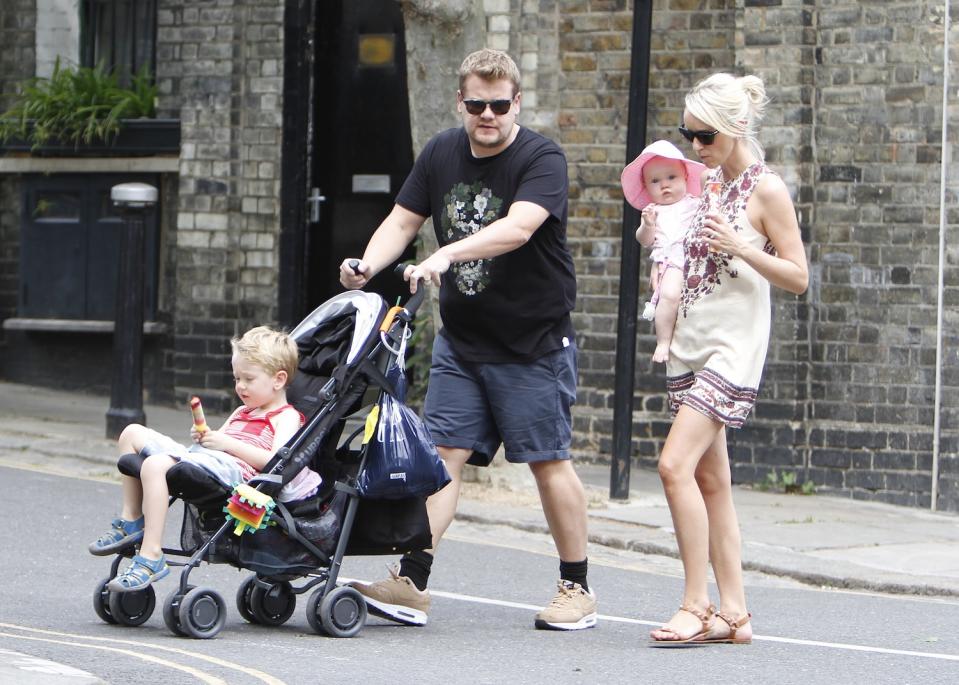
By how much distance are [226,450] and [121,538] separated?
466mm

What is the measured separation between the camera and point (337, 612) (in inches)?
246

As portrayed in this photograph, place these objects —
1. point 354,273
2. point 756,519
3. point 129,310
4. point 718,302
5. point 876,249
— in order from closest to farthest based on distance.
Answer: point 354,273 → point 718,302 → point 756,519 → point 876,249 → point 129,310

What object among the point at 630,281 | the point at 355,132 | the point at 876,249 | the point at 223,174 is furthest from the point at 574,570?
the point at 223,174

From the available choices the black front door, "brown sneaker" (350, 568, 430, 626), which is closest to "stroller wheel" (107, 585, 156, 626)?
"brown sneaker" (350, 568, 430, 626)

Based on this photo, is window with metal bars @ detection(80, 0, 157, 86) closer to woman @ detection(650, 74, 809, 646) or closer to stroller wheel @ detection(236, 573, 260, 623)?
stroller wheel @ detection(236, 573, 260, 623)

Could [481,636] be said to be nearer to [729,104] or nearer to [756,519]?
[729,104]

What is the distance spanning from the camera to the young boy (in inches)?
237

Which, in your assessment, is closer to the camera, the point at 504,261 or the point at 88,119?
the point at 504,261

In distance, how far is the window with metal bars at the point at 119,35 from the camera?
50.7 feet

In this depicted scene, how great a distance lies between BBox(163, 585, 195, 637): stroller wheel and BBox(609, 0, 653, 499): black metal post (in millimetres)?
4922

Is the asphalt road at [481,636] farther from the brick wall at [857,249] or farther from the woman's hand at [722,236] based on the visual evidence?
the brick wall at [857,249]

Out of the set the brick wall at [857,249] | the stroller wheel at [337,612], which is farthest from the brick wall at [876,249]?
the stroller wheel at [337,612]

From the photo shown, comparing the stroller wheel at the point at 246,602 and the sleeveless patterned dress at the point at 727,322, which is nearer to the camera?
the sleeveless patterned dress at the point at 727,322

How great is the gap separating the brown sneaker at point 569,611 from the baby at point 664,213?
0.94 metres
